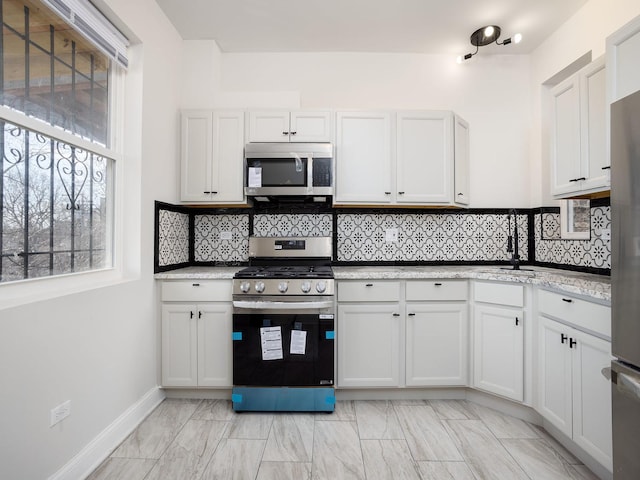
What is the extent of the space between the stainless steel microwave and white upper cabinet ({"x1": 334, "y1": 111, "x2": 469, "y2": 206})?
158 millimetres

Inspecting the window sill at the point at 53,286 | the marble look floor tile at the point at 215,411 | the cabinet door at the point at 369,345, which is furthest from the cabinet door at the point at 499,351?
the window sill at the point at 53,286

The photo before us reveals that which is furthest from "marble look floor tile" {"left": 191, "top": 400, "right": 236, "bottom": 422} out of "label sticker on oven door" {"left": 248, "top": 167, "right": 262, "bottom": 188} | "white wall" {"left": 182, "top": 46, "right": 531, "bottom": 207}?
"white wall" {"left": 182, "top": 46, "right": 531, "bottom": 207}

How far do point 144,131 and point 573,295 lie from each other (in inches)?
111

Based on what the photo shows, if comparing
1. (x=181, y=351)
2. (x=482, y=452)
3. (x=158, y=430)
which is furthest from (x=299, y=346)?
(x=482, y=452)

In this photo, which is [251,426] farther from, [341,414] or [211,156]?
[211,156]

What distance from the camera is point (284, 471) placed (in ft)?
5.60

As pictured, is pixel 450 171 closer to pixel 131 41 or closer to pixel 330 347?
pixel 330 347

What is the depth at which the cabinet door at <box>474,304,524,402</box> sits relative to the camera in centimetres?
220

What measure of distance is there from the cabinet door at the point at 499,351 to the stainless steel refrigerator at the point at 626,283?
936mm

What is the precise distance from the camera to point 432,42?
2.88 metres

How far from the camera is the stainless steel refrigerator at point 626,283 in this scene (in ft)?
3.78

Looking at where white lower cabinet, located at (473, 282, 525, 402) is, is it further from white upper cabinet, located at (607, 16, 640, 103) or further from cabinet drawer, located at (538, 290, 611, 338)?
white upper cabinet, located at (607, 16, 640, 103)

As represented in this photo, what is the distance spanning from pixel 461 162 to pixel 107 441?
309cm

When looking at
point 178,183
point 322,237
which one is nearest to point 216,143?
point 178,183
